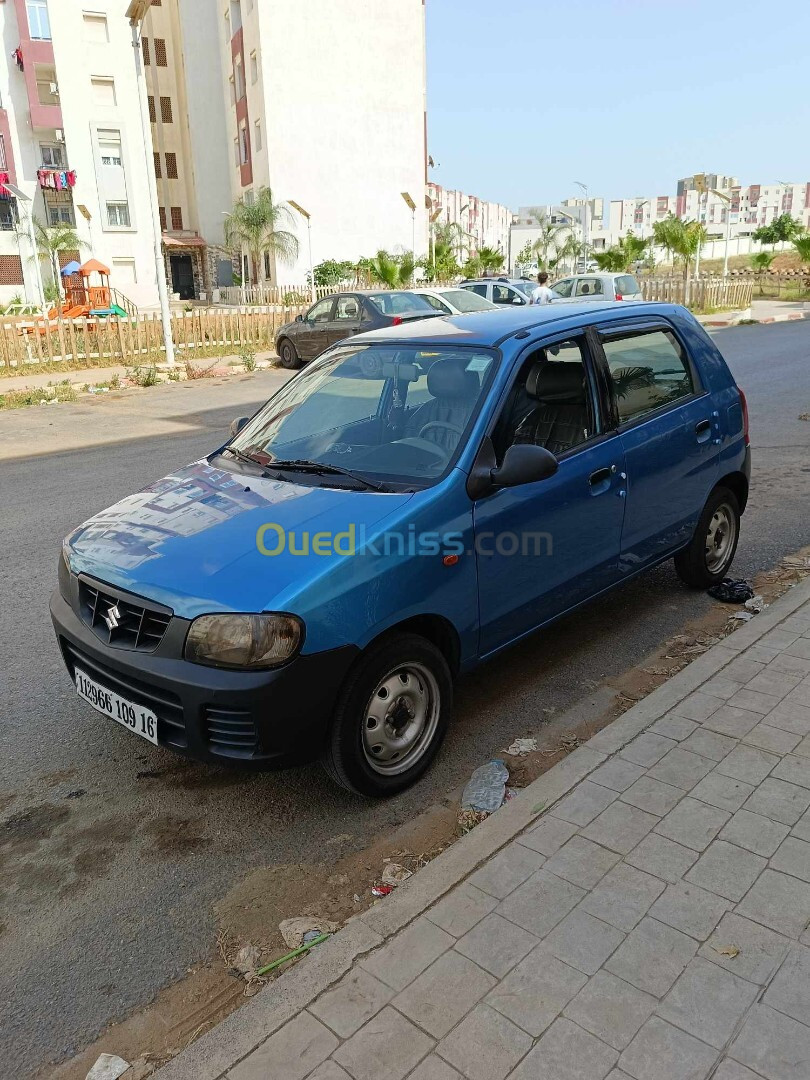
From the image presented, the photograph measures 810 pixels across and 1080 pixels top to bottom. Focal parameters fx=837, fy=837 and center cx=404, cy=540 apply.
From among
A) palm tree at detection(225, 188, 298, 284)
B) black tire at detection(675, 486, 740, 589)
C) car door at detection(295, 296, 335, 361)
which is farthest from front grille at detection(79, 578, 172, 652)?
palm tree at detection(225, 188, 298, 284)

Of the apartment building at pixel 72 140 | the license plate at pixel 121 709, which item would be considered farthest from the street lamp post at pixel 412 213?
the license plate at pixel 121 709

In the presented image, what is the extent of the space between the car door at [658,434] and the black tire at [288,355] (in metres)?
15.4

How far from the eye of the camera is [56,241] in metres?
43.0

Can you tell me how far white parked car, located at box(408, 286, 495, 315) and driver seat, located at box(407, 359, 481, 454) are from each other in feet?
44.9

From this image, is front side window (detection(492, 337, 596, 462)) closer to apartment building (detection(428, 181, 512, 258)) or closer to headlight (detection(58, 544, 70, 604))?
headlight (detection(58, 544, 70, 604))

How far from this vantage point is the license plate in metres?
3.10

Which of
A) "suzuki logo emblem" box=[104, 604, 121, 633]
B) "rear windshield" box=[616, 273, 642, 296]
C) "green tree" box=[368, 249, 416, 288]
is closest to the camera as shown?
"suzuki logo emblem" box=[104, 604, 121, 633]

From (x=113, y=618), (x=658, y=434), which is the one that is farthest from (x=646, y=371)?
(x=113, y=618)

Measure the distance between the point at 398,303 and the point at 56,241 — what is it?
32.9m

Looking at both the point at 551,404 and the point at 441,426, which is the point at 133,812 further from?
the point at 551,404

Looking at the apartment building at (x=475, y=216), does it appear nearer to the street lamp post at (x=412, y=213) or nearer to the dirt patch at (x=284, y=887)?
the street lamp post at (x=412, y=213)

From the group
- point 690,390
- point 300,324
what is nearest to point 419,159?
point 300,324

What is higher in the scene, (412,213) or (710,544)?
(412,213)

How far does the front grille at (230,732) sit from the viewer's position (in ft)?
9.53
